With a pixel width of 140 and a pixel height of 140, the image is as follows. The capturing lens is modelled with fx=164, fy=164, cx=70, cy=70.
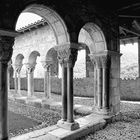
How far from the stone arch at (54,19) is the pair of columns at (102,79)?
5.58ft

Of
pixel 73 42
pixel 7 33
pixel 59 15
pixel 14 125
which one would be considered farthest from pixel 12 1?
pixel 14 125

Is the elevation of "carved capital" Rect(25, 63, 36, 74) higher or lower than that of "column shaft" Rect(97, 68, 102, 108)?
higher

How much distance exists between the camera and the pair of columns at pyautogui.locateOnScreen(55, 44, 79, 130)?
13.9 feet

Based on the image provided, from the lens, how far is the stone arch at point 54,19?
12.6 feet

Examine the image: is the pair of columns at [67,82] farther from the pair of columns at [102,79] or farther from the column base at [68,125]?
the pair of columns at [102,79]

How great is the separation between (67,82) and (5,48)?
191cm

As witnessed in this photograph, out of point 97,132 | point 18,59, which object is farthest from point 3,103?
point 18,59

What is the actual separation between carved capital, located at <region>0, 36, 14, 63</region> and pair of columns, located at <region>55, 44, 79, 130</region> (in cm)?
157

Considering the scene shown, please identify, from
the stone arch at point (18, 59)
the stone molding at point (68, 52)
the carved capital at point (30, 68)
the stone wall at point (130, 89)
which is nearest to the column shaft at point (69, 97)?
the stone molding at point (68, 52)

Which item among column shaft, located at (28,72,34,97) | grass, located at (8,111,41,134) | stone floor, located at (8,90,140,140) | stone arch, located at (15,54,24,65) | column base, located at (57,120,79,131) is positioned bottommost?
grass, located at (8,111,41,134)

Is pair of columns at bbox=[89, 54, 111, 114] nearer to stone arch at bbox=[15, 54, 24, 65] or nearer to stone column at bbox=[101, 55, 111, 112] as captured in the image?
stone column at bbox=[101, 55, 111, 112]

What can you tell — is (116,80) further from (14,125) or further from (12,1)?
(12,1)

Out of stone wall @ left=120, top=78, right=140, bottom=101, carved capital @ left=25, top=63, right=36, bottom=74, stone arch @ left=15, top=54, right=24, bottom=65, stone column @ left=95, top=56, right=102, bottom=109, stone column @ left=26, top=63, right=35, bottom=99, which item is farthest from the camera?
stone arch @ left=15, top=54, right=24, bottom=65

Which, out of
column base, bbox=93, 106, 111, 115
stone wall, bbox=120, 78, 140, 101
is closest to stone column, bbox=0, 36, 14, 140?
column base, bbox=93, 106, 111, 115
